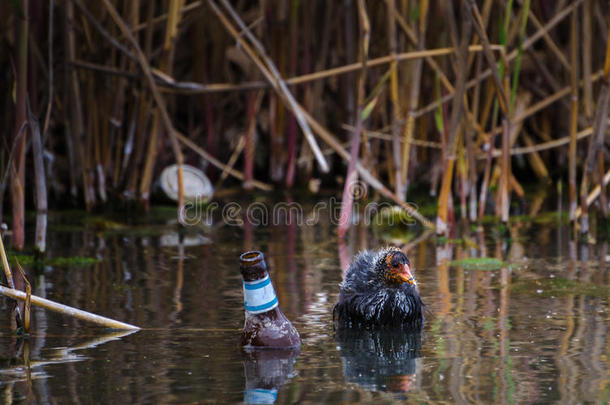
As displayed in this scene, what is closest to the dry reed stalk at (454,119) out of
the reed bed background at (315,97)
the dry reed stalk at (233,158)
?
the reed bed background at (315,97)

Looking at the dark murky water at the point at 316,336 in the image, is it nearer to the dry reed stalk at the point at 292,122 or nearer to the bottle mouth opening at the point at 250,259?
the bottle mouth opening at the point at 250,259

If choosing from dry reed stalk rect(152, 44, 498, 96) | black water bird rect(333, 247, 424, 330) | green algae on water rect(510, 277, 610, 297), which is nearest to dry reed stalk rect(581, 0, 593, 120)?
dry reed stalk rect(152, 44, 498, 96)

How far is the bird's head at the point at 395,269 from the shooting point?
4656mm

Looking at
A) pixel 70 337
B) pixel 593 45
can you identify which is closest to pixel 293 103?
pixel 70 337

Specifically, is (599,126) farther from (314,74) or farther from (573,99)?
(314,74)

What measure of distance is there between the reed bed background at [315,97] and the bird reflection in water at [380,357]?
2137mm

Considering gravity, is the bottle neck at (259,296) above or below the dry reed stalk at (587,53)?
below

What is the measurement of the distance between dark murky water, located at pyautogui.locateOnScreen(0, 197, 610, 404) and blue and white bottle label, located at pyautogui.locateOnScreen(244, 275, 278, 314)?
0.18m

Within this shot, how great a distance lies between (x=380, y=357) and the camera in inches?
160

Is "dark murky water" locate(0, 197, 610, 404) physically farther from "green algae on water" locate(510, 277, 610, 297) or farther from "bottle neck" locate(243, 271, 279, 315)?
"bottle neck" locate(243, 271, 279, 315)

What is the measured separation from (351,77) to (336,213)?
1.83 metres

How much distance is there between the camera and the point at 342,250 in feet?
23.5

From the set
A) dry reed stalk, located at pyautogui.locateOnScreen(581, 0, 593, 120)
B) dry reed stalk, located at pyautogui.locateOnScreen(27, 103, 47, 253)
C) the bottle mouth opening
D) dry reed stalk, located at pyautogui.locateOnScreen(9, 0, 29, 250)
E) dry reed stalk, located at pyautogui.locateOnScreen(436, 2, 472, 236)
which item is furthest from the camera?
dry reed stalk, located at pyautogui.locateOnScreen(581, 0, 593, 120)

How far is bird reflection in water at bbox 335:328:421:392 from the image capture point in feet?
11.9
